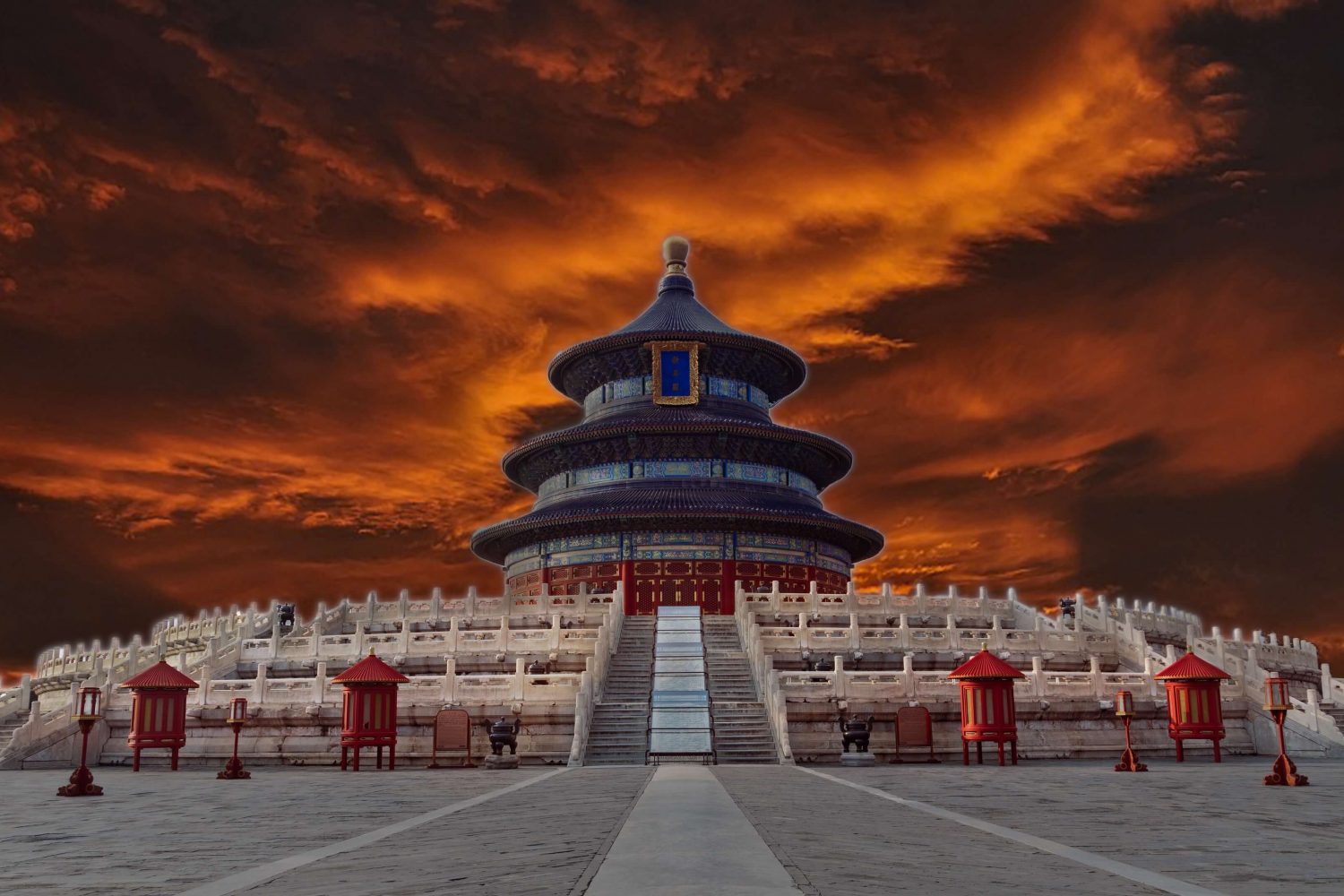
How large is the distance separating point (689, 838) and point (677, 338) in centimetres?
4882

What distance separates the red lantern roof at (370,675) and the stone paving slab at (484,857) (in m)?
11.1

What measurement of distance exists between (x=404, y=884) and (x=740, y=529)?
43.7 metres

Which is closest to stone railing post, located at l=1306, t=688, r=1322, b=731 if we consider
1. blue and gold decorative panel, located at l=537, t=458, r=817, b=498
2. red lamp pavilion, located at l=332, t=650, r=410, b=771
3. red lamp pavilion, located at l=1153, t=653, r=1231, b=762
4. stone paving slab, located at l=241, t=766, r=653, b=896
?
red lamp pavilion, located at l=1153, t=653, r=1231, b=762

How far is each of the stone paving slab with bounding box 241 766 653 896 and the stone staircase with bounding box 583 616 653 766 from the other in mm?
11707

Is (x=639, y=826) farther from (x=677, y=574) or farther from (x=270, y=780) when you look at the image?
(x=677, y=574)

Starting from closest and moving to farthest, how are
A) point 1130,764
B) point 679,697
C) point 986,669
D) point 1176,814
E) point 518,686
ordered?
point 1176,814, point 1130,764, point 986,669, point 518,686, point 679,697

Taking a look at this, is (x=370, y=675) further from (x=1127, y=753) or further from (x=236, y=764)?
(x=1127, y=753)

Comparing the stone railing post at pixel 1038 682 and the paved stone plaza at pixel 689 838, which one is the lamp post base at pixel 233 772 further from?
the stone railing post at pixel 1038 682

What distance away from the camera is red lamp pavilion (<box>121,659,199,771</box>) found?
25328 mm

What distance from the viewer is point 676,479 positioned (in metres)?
53.9

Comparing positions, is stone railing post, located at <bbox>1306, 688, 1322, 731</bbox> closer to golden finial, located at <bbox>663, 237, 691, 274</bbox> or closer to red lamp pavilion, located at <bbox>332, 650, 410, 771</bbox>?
red lamp pavilion, located at <bbox>332, 650, 410, 771</bbox>

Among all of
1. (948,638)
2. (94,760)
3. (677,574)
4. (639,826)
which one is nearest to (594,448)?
(677,574)

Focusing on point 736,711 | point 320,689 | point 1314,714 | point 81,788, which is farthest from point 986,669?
point 81,788

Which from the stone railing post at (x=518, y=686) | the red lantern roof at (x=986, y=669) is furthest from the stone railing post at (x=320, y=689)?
the red lantern roof at (x=986, y=669)
